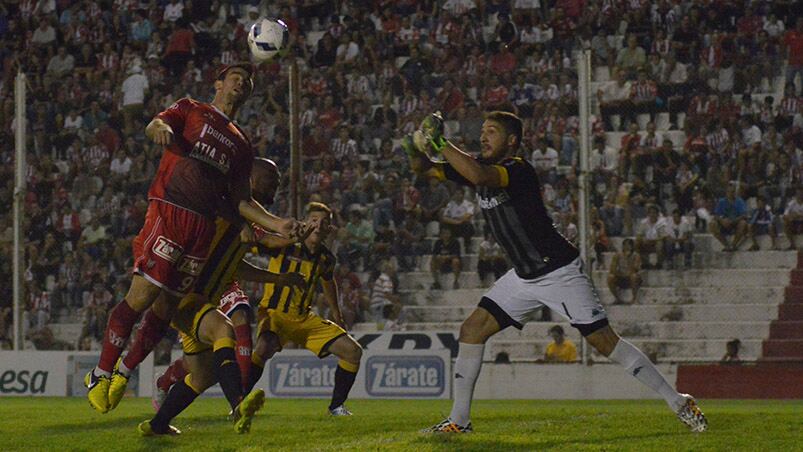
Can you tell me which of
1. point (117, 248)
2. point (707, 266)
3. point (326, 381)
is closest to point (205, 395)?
point (326, 381)

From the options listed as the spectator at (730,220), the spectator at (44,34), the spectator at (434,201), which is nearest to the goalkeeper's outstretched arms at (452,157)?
the spectator at (434,201)

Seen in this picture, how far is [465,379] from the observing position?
10305 millimetres

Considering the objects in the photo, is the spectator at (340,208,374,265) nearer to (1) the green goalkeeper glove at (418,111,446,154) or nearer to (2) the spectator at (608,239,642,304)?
(2) the spectator at (608,239,642,304)

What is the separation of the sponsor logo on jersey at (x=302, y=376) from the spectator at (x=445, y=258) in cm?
278

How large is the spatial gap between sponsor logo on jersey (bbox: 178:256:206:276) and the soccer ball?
431cm

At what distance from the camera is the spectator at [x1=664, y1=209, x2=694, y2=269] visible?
70.6ft

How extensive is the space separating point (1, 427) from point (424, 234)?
10384mm

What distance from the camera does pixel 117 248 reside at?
2266cm

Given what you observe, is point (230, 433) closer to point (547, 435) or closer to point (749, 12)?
point (547, 435)

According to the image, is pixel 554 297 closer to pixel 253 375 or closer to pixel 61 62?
pixel 253 375

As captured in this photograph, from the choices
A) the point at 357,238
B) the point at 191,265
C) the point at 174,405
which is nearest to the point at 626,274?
the point at 357,238

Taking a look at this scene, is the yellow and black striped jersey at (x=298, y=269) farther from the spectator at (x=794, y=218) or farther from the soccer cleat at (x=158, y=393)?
the spectator at (x=794, y=218)

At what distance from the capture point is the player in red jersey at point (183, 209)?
32.3 ft

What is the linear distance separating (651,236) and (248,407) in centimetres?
1267
